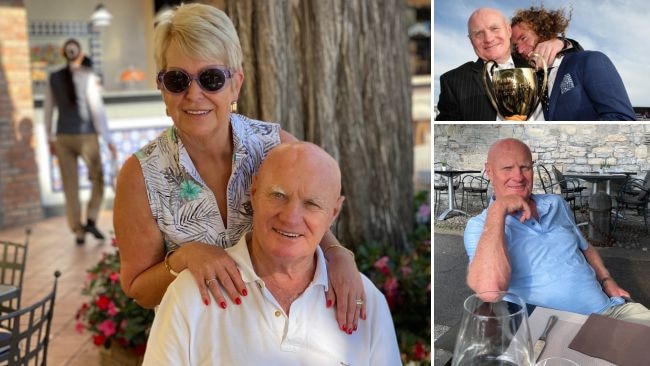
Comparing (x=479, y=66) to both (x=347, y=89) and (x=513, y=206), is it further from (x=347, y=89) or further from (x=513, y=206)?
(x=347, y=89)

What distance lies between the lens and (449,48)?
193cm

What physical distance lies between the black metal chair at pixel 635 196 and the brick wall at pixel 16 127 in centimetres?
773

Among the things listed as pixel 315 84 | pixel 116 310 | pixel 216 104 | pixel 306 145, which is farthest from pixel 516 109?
pixel 116 310

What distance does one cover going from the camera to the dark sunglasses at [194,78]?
199cm

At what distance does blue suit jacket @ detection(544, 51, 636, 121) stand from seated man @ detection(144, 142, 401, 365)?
60cm

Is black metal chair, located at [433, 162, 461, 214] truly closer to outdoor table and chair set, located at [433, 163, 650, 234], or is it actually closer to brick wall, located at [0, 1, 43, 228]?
outdoor table and chair set, located at [433, 163, 650, 234]

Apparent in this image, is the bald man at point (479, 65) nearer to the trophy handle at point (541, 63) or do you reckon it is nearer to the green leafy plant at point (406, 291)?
A: the trophy handle at point (541, 63)

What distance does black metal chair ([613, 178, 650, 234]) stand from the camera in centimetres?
177

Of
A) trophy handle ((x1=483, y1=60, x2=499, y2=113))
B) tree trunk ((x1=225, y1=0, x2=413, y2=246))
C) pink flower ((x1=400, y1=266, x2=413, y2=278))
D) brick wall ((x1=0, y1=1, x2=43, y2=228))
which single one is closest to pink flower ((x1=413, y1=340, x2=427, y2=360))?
pink flower ((x1=400, y1=266, x2=413, y2=278))

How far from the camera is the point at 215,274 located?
189 cm

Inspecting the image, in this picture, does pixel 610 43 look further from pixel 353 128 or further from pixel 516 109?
pixel 353 128

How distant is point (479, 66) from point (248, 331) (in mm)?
919

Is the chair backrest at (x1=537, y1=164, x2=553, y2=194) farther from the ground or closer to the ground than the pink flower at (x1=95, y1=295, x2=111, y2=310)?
farther from the ground

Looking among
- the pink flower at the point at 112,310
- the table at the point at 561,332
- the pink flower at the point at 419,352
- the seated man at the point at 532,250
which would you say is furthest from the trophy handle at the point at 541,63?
the pink flower at the point at 112,310
